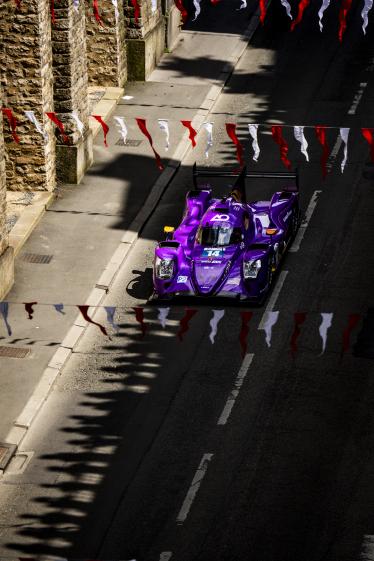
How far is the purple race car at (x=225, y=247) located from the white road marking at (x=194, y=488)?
19.9 feet

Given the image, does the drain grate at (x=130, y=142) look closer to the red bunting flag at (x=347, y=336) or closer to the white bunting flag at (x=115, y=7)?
the white bunting flag at (x=115, y=7)

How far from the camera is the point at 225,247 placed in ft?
120

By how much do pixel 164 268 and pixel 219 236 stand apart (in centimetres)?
156

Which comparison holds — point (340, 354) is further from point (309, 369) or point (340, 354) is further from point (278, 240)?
point (278, 240)

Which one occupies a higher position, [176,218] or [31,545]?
[31,545]

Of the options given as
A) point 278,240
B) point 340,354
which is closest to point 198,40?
point 278,240

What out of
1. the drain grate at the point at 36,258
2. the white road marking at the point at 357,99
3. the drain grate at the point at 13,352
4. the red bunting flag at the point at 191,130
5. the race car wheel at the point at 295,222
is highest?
the red bunting flag at the point at 191,130

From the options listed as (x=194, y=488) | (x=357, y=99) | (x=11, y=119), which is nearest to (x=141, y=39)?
(x=357, y=99)

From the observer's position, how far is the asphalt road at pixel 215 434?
1122 inches

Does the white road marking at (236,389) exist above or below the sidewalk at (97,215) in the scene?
above

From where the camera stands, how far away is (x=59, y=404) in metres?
33.0

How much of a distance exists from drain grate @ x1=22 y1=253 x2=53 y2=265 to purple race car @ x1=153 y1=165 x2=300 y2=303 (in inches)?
120

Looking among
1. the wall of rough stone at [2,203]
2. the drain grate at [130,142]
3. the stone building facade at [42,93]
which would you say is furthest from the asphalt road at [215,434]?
the drain grate at [130,142]

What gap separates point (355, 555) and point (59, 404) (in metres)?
7.96
